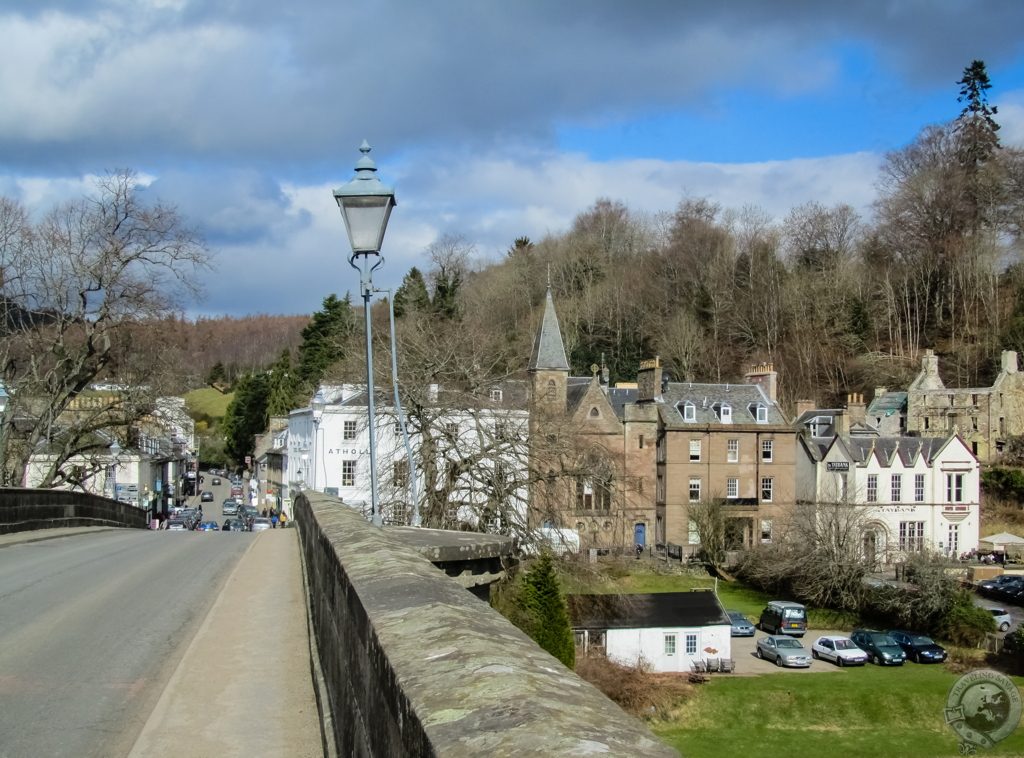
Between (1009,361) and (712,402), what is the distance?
1096 inches

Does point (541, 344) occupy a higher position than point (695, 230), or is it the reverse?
point (695, 230)

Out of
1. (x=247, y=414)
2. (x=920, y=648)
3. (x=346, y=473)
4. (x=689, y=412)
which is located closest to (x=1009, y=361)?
(x=689, y=412)

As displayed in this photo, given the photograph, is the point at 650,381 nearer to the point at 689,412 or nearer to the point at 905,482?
the point at 689,412

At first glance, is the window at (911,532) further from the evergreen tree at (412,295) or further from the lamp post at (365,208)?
the lamp post at (365,208)

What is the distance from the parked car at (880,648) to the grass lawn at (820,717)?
1617mm

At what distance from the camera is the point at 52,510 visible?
29.3 meters

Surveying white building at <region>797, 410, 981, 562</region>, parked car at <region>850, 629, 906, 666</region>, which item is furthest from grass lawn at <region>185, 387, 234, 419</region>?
parked car at <region>850, 629, 906, 666</region>

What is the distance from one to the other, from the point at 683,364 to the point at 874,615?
44.0 meters

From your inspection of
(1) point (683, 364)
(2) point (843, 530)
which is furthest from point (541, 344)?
(1) point (683, 364)

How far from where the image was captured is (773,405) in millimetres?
66188

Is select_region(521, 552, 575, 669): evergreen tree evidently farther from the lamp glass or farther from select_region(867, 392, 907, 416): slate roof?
select_region(867, 392, 907, 416): slate roof

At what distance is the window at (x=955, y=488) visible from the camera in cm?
6531

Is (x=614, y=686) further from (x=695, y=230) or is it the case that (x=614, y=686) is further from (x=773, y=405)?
(x=695, y=230)

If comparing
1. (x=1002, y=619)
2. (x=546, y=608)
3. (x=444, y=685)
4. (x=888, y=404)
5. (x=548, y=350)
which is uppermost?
(x=548, y=350)
